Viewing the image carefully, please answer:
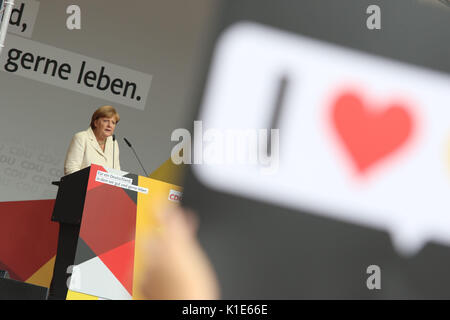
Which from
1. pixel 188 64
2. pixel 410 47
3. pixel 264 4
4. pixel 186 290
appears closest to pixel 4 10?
pixel 264 4

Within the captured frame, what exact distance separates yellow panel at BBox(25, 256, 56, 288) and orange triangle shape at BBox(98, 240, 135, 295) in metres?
1.89

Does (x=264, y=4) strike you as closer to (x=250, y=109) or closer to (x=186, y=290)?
(x=250, y=109)

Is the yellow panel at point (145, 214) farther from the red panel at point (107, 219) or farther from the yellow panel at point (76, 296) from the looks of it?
the yellow panel at point (76, 296)

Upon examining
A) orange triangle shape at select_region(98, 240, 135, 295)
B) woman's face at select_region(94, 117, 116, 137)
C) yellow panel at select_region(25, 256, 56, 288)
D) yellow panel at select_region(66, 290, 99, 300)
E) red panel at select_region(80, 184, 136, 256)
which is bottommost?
yellow panel at select_region(66, 290, 99, 300)

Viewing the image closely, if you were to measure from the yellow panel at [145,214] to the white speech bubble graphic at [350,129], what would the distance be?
0.20 metres

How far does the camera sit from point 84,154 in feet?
9.94

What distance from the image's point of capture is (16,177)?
3.85m

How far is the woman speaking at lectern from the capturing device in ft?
9.82

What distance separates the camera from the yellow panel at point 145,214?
1648 millimetres

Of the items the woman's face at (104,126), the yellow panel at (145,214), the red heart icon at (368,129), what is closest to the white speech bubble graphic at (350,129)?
the red heart icon at (368,129)

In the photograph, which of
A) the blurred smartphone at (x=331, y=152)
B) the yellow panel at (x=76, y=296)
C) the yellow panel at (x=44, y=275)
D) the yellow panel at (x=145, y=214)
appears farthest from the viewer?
the yellow panel at (x=44, y=275)

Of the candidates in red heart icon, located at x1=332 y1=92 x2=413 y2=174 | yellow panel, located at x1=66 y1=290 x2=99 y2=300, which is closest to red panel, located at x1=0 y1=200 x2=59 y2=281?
yellow panel, located at x1=66 y1=290 x2=99 y2=300

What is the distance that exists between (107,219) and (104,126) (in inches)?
62.0

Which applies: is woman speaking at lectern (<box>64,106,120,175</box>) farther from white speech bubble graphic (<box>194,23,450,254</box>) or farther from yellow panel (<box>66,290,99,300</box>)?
yellow panel (<box>66,290,99,300</box>)
